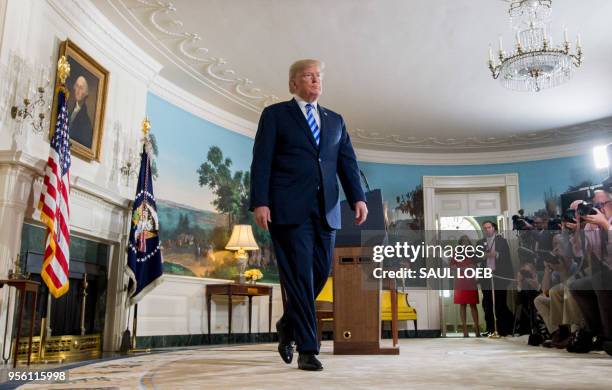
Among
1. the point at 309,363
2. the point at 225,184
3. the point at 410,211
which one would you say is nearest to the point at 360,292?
the point at 309,363

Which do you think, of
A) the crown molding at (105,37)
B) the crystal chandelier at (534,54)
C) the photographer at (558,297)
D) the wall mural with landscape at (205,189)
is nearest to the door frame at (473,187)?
the wall mural with landscape at (205,189)

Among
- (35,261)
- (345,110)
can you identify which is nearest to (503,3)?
(345,110)

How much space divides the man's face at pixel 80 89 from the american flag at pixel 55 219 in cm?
105

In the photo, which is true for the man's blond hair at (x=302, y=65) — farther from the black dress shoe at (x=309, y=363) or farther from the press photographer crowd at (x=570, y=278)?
the press photographer crowd at (x=570, y=278)

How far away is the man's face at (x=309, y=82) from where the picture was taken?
9.16 ft

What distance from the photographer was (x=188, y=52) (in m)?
6.70

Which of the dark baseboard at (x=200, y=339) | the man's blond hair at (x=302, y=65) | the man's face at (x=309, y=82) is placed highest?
the man's blond hair at (x=302, y=65)

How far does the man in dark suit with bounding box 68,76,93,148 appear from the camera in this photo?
5176 mm

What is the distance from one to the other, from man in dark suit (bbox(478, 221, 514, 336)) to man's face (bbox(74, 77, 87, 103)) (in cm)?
620

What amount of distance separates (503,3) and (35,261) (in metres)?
5.23

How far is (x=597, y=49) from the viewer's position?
6.94 metres

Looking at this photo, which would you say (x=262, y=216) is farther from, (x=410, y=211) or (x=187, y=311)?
(x=410, y=211)

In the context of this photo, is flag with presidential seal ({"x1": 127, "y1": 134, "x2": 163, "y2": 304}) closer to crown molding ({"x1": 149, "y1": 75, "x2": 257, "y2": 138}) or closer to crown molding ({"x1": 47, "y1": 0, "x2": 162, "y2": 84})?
crown molding ({"x1": 47, "y1": 0, "x2": 162, "y2": 84})

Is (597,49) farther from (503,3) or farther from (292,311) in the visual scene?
(292,311)
